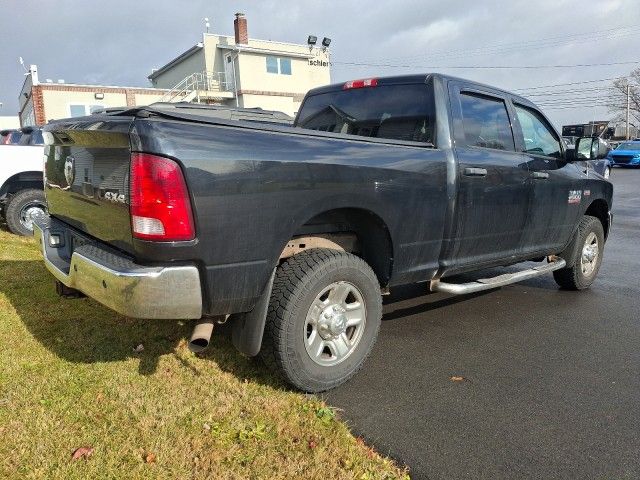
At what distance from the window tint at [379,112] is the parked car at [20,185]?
5.23 m

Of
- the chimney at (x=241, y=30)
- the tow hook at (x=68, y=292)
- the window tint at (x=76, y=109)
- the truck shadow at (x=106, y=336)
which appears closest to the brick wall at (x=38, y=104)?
the window tint at (x=76, y=109)

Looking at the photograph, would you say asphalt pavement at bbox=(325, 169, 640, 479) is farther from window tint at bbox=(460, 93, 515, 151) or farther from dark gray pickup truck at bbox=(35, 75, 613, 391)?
window tint at bbox=(460, 93, 515, 151)

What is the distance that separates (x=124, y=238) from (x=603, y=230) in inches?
207

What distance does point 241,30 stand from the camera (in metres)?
32.7

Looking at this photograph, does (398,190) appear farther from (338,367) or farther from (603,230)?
(603,230)

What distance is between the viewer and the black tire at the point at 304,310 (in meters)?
2.94

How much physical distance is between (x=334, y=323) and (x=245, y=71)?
102ft

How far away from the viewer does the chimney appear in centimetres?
3269

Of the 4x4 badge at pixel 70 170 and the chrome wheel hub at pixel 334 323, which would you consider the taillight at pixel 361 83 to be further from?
the 4x4 badge at pixel 70 170

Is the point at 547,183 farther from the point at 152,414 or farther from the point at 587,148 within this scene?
the point at 152,414

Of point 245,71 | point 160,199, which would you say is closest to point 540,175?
point 160,199

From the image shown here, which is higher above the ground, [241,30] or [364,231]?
[241,30]

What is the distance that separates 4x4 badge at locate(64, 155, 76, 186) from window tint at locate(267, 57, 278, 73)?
103 feet

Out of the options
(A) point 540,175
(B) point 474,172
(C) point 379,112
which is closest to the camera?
A: (B) point 474,172
